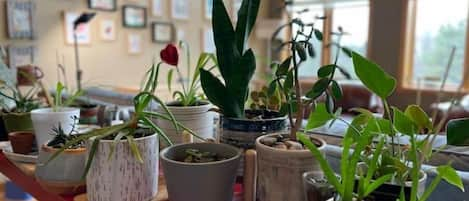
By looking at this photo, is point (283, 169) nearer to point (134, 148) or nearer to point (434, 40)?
point (134, 148)

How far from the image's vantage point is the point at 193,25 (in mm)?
5426

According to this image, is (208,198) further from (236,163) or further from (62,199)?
(62,199)

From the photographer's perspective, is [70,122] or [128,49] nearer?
[70,122]

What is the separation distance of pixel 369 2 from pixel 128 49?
3.28 metres

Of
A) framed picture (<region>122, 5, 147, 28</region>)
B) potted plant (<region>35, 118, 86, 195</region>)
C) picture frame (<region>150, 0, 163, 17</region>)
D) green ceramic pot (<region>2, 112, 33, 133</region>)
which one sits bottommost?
potted plant (<region>35, 118, 86, 195</region>)

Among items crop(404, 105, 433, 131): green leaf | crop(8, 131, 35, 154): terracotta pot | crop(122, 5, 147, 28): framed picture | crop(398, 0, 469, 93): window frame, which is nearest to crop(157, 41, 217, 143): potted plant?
crop(8, 131, 35, 154): terracotta pot

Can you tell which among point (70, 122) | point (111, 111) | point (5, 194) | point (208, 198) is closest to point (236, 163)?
point (208, 198)

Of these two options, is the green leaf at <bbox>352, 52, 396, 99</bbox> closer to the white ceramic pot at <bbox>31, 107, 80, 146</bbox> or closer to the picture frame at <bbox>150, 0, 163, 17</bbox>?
the white ceramic pot at <bbox>31, 107, 80, 146</bbox>

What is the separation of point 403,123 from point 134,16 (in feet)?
14.8

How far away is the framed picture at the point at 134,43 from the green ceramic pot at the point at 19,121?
3.71 metres

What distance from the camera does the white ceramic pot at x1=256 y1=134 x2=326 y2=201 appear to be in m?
0.66

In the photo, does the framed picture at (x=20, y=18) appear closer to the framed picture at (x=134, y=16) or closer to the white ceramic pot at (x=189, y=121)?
the framed picture at (x=134, y=16)

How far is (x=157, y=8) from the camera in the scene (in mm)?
4969

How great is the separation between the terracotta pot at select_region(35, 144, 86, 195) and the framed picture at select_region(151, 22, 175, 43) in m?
4.31
